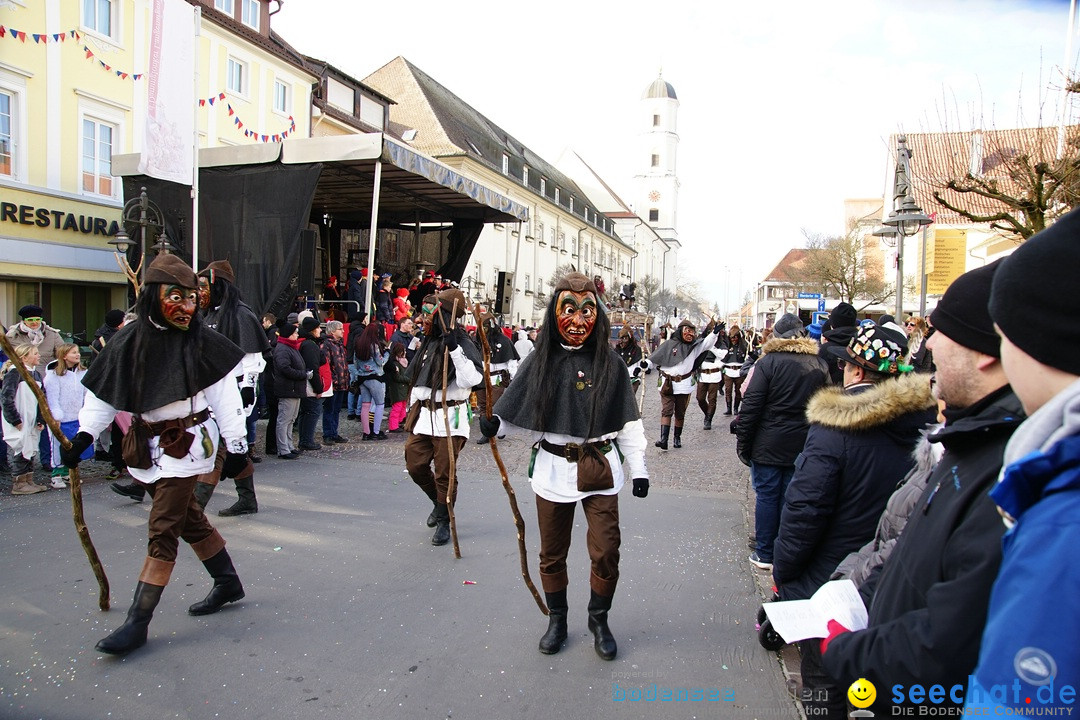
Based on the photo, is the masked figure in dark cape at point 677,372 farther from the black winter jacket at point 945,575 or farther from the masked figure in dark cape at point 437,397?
the black winter jacket at point 945,575

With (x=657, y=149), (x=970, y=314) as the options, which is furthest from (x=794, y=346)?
(x=657, y=149)

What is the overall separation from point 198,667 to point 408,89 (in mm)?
→ 34813

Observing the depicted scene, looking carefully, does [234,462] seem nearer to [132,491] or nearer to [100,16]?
[132,491]

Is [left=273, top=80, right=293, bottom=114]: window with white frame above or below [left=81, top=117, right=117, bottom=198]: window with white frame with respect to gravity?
above

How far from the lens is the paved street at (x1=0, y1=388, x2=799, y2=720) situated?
3.21m

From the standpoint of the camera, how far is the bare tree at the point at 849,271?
1323 inches

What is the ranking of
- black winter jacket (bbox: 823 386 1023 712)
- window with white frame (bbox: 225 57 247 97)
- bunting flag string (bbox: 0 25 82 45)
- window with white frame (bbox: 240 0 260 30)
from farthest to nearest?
1. window with white frame (bbox: 240 0 260 30)
2. window with white frame (bbox: 225 57 247 97)
3. bunting flag string (bbox: 0 25 82 45)
4. black winter jacket (bbox: 823 386 1023 712)

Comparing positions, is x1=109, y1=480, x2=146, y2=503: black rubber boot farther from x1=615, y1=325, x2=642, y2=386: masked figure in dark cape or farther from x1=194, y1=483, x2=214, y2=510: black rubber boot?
x1=615, y1=325, x2=642, y2=386: masked figure in dark cape

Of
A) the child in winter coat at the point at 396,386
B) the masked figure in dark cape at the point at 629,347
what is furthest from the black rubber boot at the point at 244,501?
the masked figure in dark cape at the point at 629,347

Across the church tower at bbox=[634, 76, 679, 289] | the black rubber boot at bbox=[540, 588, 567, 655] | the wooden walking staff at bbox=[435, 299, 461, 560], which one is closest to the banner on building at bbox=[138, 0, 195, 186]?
the wooden walking staff at bbox=[435, 299, 461, 560]

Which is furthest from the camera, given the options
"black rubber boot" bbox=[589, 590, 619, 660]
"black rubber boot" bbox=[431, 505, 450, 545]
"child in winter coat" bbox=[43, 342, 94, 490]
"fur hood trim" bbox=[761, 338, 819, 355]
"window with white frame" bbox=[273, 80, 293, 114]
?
"window with white frame" bbox=[273, 80, 293, 114]

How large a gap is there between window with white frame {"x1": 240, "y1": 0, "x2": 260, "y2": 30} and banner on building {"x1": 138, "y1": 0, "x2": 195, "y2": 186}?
41.1ft

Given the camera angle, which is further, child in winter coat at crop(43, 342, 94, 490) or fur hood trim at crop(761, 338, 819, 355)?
child in winter coat at crop(43, 342, 94, 490)

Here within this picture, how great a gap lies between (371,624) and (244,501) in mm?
2822
